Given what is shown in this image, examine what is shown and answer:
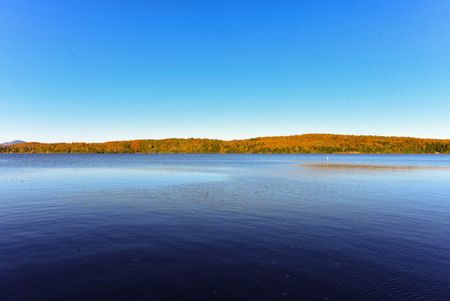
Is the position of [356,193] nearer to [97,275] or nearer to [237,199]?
[237,199]

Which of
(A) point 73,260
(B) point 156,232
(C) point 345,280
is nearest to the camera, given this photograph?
(C) point 345,280

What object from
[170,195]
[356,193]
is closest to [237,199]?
[170,195]

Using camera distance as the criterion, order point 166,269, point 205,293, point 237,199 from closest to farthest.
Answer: point 205,293, point 166,269, point 237,199

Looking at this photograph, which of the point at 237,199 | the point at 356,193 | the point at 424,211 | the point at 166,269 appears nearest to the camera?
the point at 166,269

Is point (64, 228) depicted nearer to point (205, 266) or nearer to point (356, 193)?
point (205, 266)

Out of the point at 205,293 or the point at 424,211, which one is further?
the point at 424,211

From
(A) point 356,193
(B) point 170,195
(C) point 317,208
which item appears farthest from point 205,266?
(A) point 356,193

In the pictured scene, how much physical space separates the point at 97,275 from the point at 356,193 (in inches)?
1251

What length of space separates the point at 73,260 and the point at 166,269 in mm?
4428

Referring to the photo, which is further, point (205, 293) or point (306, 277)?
point (306, 277)

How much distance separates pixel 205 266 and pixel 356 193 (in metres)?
28.4

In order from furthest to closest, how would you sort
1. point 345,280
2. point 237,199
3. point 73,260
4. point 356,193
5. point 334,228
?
1. point 356,193
2. point 237,199
3. point 334,228
4. point 73,260
5. point 345,280

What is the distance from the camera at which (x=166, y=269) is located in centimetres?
1184

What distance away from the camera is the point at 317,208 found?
25328 mm
